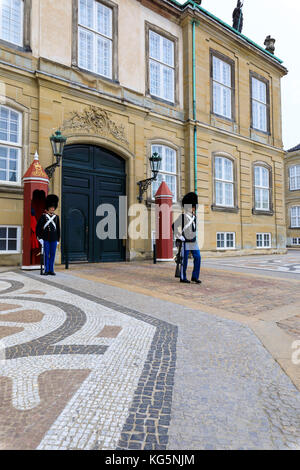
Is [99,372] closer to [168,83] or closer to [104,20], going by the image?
[104,20]

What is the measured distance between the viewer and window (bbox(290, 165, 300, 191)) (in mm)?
31359

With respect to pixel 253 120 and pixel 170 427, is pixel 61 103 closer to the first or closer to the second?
pixel 170 427

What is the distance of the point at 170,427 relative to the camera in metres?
1.49

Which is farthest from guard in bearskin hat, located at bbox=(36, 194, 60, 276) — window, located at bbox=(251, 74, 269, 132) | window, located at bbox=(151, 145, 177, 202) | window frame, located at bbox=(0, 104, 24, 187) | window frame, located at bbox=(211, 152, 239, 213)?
window, located at bbox=(251, 74, 269, 132)

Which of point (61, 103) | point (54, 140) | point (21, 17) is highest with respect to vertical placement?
point (21, 17)

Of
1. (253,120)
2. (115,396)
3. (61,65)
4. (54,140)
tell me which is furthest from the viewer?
(253,120)

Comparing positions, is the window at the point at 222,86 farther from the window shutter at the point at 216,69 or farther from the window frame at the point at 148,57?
the window frame at the point at 148,57

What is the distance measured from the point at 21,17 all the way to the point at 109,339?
11367mm

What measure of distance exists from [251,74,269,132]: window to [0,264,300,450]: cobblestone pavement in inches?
693

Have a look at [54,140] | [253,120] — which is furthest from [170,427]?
[253,120]

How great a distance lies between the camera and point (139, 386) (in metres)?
1.88

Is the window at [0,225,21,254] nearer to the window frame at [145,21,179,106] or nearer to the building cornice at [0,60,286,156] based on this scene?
the building cornice at [0,60,286,156]

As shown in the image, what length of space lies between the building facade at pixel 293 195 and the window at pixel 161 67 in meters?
22.6

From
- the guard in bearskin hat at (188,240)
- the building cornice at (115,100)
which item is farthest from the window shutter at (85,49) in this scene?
the guard in bearskin hat at (188,240)
